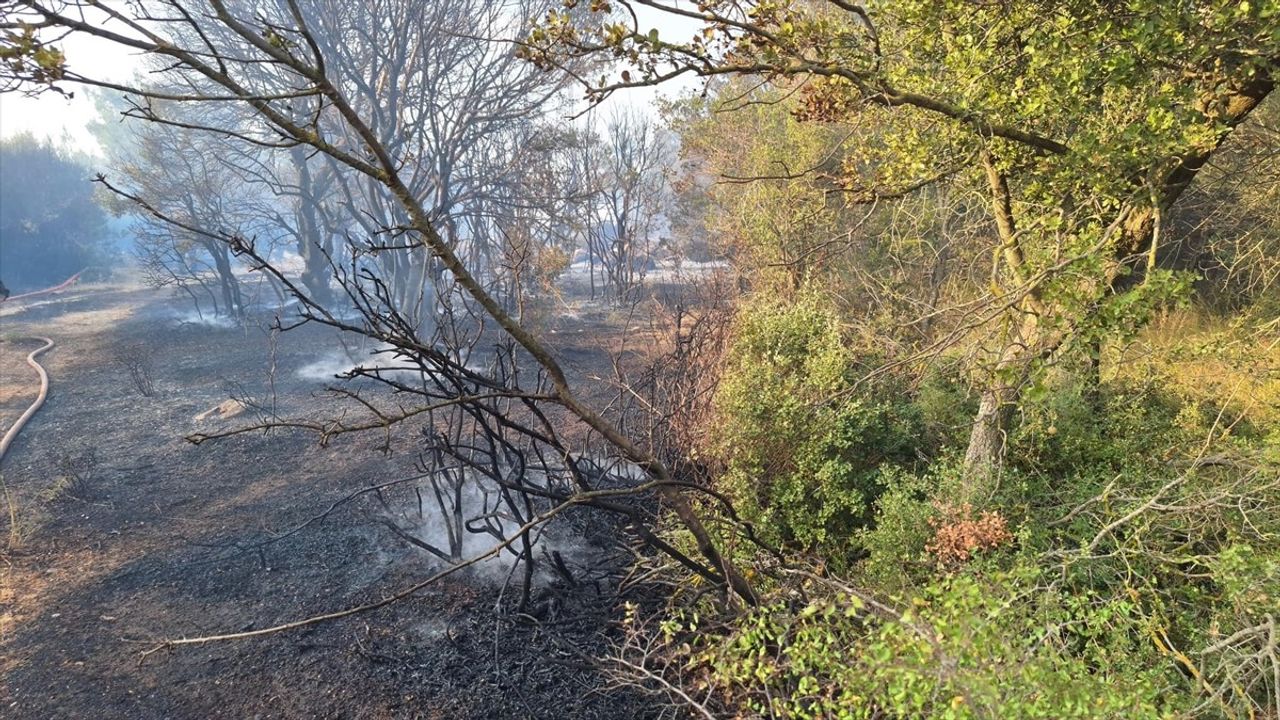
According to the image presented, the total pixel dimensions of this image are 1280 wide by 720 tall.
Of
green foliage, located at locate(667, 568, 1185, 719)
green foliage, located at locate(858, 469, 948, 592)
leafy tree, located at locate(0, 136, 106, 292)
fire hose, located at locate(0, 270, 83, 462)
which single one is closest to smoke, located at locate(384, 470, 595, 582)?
green foliage, located at locate(858, 469, 948, 592)

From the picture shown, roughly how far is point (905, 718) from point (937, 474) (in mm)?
2648

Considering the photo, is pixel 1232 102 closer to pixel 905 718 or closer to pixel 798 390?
pixel 798 390

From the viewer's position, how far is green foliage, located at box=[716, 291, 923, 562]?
4898mm

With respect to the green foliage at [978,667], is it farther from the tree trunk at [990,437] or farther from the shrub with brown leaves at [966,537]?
the tree trunk at [990,437]

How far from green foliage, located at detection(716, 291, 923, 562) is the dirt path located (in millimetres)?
1511

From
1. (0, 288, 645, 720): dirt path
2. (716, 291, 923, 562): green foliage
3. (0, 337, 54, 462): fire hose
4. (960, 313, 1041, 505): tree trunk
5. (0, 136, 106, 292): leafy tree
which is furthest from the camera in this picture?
(0, 136, 106, 292): leafy tree

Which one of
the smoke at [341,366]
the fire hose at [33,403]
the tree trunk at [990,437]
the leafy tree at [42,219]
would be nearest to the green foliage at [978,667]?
the tree trunk at [990,437]

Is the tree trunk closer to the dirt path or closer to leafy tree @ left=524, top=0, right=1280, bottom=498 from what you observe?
leafy tree @ left=524, top=0, right=1280, bottom=498

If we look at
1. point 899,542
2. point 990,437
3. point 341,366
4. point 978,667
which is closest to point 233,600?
point 899,542

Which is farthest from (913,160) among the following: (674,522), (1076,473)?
(674,522)

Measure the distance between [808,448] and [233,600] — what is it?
4.75 m

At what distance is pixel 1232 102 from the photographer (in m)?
3.64

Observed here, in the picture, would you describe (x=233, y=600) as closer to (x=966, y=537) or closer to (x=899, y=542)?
(x=899, y=542)

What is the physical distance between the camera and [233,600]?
5.08 metres
